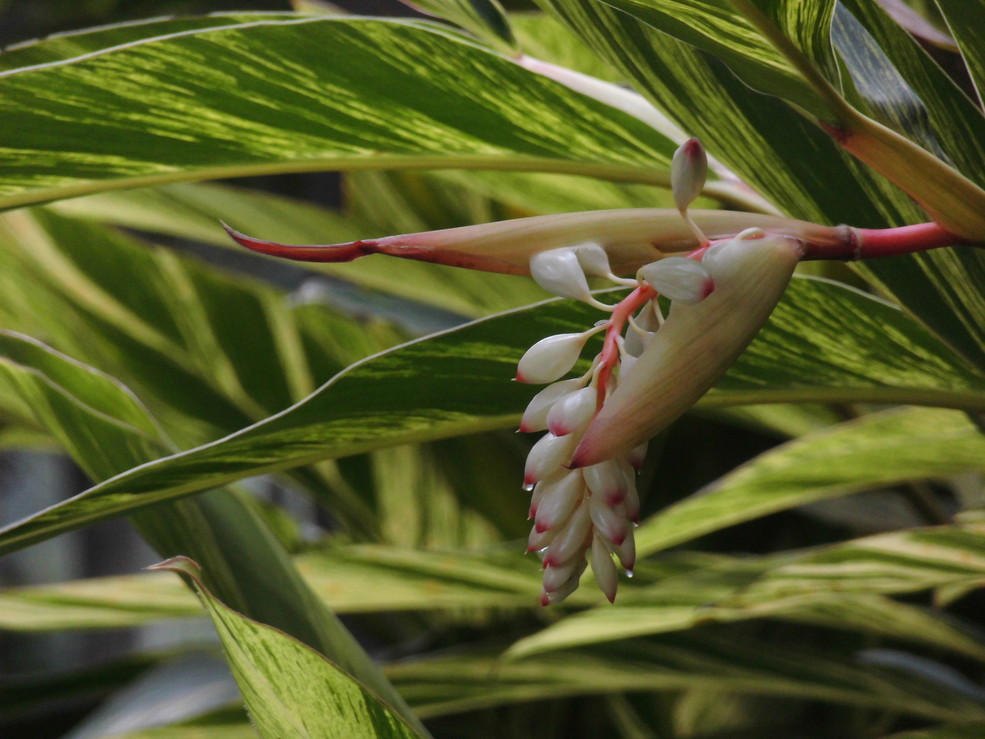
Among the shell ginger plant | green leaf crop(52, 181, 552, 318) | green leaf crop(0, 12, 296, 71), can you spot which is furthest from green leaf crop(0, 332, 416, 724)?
green leaf crop(52, 181, 552, 318)

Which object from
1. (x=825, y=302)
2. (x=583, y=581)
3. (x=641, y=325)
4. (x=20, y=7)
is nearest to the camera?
(x=641, y=325)

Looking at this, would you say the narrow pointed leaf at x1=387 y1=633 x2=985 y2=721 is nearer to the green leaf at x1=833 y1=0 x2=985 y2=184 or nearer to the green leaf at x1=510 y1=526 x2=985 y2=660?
the green leaf at x1=510 y1=526 x2=985 y2=660

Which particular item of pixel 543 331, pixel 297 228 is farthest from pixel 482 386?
pixel 297 228

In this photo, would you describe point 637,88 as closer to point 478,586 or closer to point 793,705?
point 478,586

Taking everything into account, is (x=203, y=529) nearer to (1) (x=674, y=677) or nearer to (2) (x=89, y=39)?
(2) (x=89, y=39)

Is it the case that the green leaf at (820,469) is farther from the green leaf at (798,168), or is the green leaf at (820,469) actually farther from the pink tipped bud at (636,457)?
the pink tipped bud at (636,457)

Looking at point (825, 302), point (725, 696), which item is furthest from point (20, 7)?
point (825, 302)
